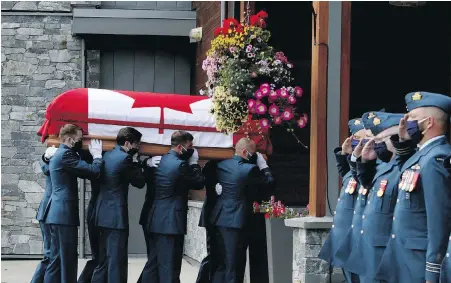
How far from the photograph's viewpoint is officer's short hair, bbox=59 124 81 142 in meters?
9.16

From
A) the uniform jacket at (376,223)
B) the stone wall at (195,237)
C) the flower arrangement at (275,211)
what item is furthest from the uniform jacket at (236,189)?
the stone wall at (195,237)

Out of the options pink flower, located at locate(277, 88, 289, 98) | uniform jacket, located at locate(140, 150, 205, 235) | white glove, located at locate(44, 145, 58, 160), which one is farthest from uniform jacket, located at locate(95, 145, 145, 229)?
pink flower, located at locate(277, 88, 289, 98)

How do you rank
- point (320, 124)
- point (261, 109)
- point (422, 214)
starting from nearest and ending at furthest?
point (422, 214) < point (320, 124) < point (261, 109)

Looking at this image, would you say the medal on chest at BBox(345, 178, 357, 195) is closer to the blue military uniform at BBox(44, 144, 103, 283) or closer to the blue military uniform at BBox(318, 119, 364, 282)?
the blue military uniform at BBox(318, 119, 364, 282)

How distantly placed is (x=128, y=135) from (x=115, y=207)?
2.57 ft

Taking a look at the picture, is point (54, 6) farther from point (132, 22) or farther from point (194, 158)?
point (194, 158)

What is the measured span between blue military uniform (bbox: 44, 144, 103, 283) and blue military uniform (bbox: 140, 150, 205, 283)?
0.65m

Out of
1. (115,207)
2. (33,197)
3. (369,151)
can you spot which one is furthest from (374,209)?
(33,197)

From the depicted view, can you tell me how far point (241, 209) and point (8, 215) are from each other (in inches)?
270

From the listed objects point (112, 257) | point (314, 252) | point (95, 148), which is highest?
point (95, 148)

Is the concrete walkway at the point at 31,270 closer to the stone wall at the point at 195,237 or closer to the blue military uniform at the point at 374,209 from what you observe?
the stone wall at the point at 195,237

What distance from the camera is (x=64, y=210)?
9.56m

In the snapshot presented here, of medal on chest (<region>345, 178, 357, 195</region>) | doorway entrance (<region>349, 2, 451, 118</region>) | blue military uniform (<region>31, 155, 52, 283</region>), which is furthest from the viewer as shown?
doorway entrance (<region>349, 2, 451, 118</region>)

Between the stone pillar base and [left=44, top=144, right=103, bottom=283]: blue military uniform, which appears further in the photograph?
[left=44, top=144, right=103, bottom=283]: blue military uniform
